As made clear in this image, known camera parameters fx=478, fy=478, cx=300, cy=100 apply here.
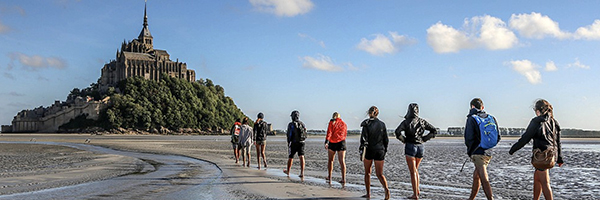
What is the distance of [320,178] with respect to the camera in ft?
47.3

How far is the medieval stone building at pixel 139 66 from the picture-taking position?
147 metres

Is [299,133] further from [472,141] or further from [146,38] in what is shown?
[146,38]

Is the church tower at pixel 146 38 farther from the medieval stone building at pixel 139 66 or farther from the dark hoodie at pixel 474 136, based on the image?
the dark hoodie at pixel 474 136

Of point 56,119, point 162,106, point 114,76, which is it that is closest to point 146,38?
point 114,76

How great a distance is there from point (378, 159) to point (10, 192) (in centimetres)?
788

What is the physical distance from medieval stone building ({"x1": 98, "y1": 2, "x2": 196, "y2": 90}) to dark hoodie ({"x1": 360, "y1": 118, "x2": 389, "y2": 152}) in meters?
146

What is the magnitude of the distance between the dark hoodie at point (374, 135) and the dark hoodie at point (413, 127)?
16.4 inches

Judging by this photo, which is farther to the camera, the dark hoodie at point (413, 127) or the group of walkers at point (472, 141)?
the dark hoodie at point (413, 127)

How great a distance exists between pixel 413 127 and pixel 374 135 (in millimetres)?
831

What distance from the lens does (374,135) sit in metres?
9.86

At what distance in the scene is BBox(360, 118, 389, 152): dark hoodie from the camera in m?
9.84

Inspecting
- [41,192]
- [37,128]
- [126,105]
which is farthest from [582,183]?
[37,128]

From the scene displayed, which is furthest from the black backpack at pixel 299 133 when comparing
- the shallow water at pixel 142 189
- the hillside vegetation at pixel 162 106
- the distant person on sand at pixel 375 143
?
the hillside vegetation at pixel 162 106

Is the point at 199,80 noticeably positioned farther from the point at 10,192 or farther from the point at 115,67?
the point at 10,192
